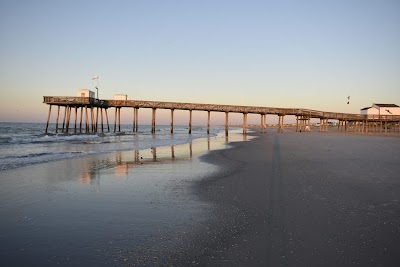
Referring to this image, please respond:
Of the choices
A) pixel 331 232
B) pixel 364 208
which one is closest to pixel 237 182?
pixel 364 208

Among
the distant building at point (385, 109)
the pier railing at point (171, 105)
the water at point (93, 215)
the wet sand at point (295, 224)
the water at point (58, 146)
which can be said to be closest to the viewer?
the wet sand at point (295, 224)

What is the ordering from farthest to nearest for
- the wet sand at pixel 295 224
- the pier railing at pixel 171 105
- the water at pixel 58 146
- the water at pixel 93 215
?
the pier railing at pixel 171 105
the water at pixel 58 146
the water at pixel 93 215
the wet sand at pixel 295 224

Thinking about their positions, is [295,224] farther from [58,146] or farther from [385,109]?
[385,109]

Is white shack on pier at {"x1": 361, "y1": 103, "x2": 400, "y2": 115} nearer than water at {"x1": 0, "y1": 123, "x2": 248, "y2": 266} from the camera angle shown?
No

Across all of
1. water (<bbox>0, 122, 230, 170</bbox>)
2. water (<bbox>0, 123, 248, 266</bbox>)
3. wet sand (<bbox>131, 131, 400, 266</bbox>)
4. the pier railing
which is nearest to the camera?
wet sand (<bbox>131, 131, 400, 266</bbox>)

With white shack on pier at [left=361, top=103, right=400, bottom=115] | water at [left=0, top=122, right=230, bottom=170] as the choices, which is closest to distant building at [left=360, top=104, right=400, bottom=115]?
white shack on pier at [left=361, top=103, right=400, bottom=115]

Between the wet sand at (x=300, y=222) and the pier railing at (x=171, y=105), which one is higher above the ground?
the pier railing at (x=171, y=105)

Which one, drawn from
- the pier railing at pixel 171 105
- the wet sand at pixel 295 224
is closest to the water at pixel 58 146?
the pier railing at pixel 171 105

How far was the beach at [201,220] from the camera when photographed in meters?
4.27

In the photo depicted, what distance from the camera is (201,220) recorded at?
19.6ft

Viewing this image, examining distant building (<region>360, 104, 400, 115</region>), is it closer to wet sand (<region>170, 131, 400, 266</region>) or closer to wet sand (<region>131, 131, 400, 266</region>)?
wet sand (<region>170, 131, 400, 266</region>)

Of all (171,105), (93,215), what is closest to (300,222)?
(93,215)

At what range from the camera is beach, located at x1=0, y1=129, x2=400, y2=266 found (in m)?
4.27

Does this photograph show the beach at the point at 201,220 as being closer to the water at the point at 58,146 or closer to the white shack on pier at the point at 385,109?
the water at the point at 58,146
